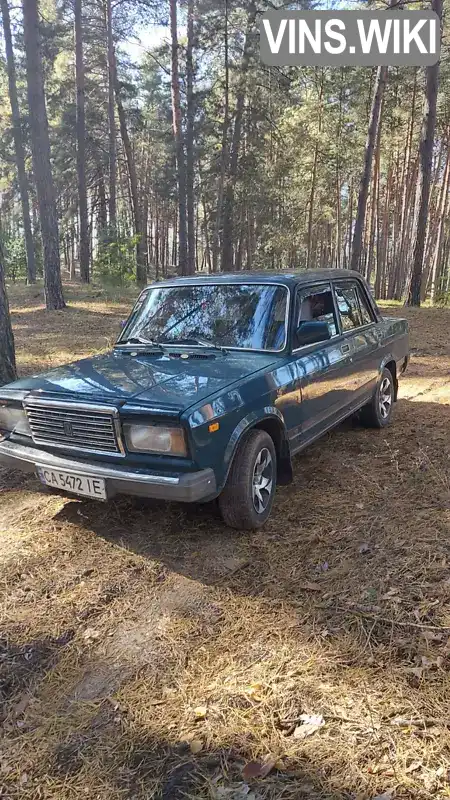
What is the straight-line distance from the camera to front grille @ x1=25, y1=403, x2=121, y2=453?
3.36 meters

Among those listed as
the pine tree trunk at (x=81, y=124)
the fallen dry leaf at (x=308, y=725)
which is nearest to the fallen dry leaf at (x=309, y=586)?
the fallen dry leaf at (x=308, y=725)

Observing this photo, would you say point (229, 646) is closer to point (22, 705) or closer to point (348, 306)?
point (22, 705)

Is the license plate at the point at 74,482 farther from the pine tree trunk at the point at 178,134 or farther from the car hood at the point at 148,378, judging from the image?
the pine tree trunk at the point at 178,134

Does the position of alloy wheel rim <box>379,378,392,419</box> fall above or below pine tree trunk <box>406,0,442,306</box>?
below

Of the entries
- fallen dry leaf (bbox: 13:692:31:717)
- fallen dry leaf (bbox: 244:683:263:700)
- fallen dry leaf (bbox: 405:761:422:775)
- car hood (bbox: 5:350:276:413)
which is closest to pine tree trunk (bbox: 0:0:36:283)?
car hood (bbox: 5:350:276:413)

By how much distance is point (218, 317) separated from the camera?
4.43 meters

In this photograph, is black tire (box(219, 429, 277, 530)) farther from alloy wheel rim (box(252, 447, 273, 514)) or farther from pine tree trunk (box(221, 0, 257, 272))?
pine tree trunk (box(221, 0, 257, 272))

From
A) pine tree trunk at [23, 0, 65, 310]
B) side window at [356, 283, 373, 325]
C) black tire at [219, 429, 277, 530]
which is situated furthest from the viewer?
pine tree trunk at [23, 0, 65, 310]

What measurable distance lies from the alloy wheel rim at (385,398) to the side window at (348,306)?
0.84 metres

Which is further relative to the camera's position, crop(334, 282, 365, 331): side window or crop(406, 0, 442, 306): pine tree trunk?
crop(406, 0, 442, 306): pine tree trunk

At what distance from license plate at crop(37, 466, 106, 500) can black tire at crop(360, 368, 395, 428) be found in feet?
11.3

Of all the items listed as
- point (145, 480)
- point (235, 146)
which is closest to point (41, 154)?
point (235, 146)

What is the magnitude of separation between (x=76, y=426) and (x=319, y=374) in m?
2.06

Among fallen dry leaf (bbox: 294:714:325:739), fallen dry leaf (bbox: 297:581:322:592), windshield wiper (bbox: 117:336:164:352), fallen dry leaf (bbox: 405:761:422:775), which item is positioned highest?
windshield wiper (bbox: 117:336:164:352)
